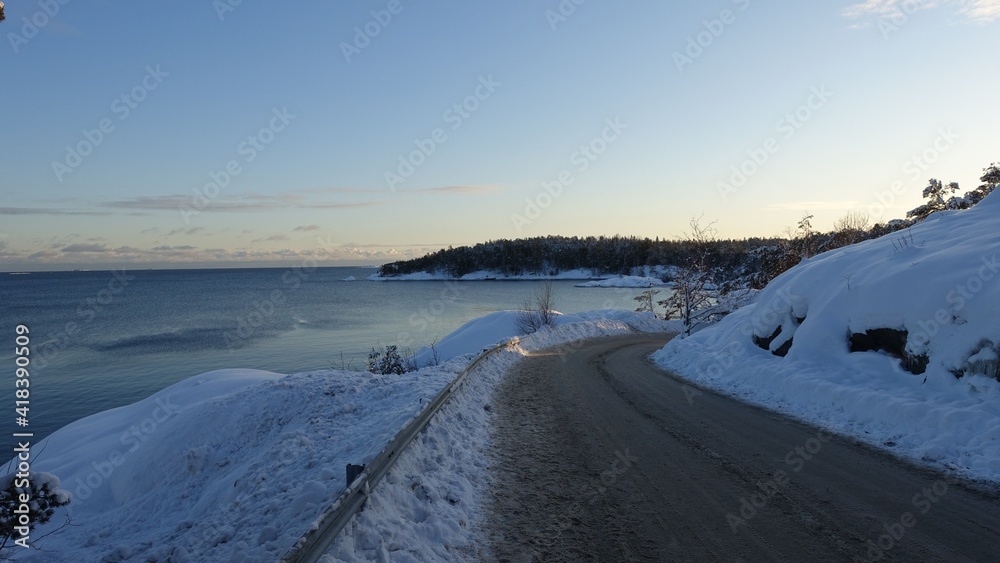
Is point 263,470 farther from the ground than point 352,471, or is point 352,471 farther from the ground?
point 352,471

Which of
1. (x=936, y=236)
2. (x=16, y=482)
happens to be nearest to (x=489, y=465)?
(x=16, y=482)

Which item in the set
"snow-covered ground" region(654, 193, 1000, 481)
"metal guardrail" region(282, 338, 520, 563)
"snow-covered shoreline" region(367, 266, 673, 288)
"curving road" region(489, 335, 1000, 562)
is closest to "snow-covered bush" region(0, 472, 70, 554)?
"metal guardrail" region(282, 338, 520, 563)

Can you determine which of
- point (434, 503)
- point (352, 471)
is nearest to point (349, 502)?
point (352, 471)

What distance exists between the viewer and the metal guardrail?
13.4 ft

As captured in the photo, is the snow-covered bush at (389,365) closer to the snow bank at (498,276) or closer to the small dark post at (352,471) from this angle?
the small dark post at (352,471)

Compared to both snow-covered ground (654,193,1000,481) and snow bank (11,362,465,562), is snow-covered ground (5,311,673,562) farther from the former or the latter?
snow-covered ground (654,193,1000,481)

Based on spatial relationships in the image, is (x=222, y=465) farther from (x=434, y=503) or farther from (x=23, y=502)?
(x=434, y=503)

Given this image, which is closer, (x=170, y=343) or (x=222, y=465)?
(x=222, y=465)

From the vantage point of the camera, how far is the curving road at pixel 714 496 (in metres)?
5.09

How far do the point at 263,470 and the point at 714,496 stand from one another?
6.74 m

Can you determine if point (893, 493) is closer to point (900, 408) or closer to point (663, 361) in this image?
point (900, 408)

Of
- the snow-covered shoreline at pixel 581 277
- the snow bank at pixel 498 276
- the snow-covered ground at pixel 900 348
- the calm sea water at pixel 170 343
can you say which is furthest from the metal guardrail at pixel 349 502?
the snow bank at pixel 498 276

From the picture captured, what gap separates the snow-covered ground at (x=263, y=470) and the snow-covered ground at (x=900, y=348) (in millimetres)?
6748

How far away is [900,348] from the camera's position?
1070cm
